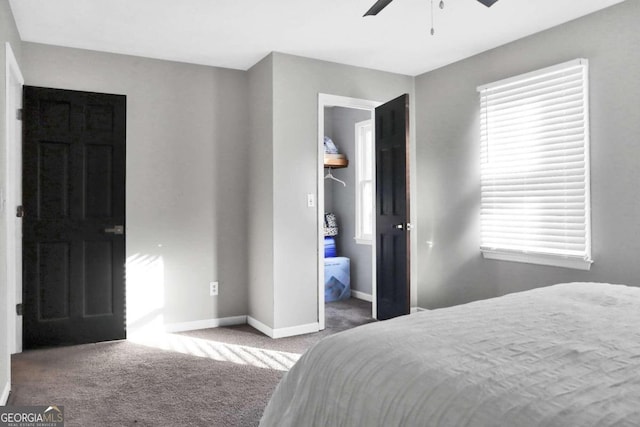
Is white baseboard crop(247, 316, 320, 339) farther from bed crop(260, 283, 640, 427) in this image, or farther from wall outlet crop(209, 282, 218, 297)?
bed crop(260, 283, 640, 427)

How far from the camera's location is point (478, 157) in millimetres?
4062

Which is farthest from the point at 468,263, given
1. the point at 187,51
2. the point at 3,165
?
the point at 3,165

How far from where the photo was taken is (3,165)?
2643 millimetres

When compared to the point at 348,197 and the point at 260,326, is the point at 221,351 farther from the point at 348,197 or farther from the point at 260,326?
the point at 348,197

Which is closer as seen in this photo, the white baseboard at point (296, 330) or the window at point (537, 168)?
the window at point (537, 168)

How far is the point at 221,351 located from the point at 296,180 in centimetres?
159

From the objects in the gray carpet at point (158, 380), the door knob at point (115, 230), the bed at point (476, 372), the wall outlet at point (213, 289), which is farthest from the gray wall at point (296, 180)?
the bed at point (476, 372)

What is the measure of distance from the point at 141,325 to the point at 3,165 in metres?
1.93

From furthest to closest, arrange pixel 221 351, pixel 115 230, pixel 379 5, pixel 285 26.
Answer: pixel 115 230
pixel 221 351
pixel 285 26
pixel 379 5

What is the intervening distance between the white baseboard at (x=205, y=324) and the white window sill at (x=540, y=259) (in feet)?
7.85

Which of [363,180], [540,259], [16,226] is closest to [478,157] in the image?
[540,259]

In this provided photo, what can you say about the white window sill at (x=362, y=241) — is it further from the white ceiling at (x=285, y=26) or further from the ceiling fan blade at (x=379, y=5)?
the ceiling fan blade at (x=379, y=5)

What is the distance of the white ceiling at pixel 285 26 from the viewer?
3.12m

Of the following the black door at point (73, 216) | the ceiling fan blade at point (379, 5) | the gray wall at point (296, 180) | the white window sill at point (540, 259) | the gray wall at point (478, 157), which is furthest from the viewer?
the gray wall at point (296, 180)
